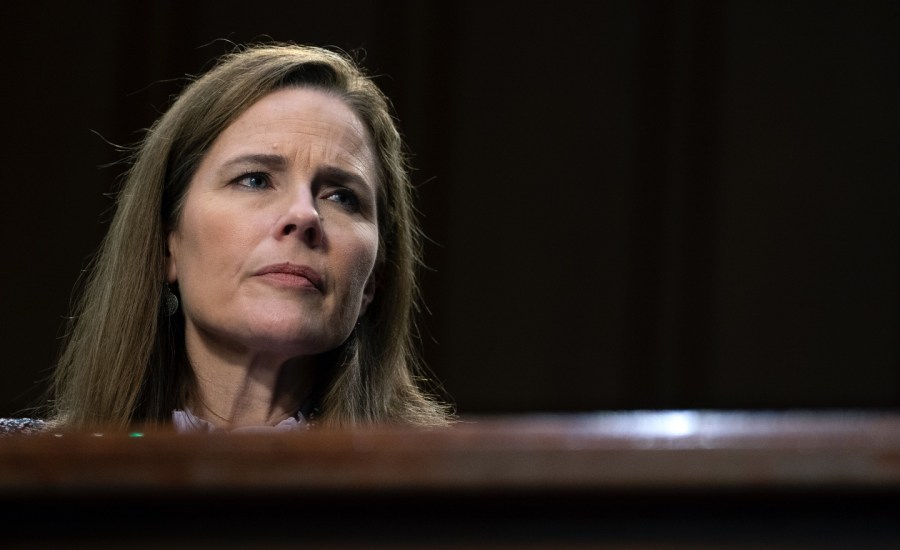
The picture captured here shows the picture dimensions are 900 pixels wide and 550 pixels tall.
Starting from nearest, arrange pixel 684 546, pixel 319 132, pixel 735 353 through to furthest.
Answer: pixel 684 546
pixel 319 132
pixel 735 353

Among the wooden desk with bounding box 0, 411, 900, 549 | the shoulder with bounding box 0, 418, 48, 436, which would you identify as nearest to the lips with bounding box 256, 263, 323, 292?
the shoulder with bounding box 0, 418, 48, 436

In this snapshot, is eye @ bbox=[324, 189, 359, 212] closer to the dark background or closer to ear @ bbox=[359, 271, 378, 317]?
ear @ bbox=[359, 271, 378, 317]

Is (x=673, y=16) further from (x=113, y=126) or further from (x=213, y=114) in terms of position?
(x=213, y=114)

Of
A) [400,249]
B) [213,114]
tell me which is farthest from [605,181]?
[213,114]

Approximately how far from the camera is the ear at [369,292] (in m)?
1.32

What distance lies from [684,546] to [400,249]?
106cm

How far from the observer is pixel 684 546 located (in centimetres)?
35

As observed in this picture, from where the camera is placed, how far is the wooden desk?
1.06ft

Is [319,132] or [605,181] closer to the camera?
[319,132]

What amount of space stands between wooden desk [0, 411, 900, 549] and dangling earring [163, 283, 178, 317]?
0.94 meters

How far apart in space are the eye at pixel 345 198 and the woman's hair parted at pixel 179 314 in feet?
0.34

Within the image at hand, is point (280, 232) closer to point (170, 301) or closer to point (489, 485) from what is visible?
point (170, 301)

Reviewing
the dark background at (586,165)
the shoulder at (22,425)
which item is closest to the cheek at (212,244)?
the shoulder at (22,425)

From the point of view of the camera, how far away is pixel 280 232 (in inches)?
45.1
